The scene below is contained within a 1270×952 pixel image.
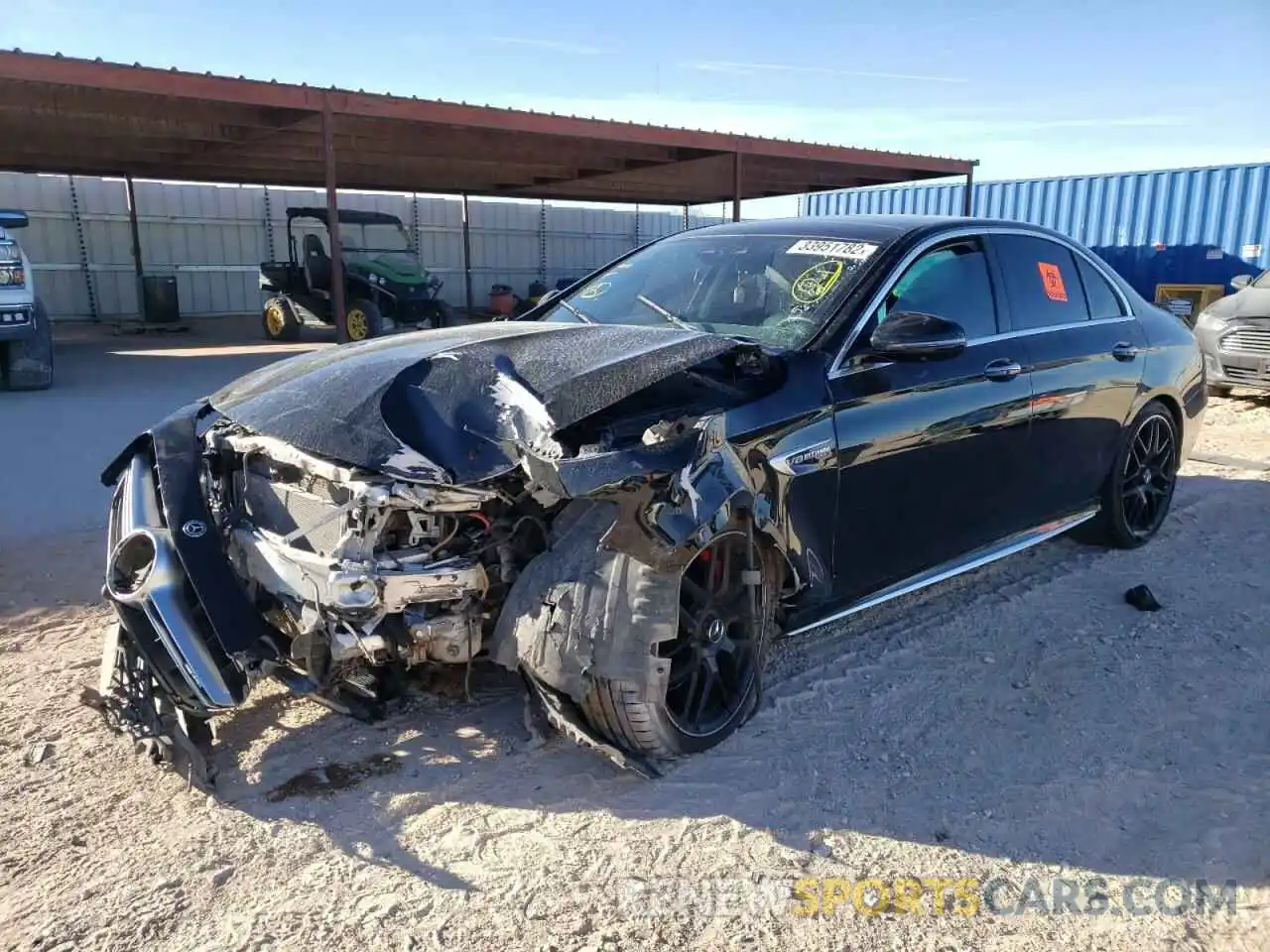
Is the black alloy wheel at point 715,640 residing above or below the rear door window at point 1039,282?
below

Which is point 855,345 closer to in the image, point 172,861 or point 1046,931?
point 1046,931

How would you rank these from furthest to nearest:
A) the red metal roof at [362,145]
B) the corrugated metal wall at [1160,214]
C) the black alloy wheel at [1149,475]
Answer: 1. the corrugated metal wall at [1160,214]
2. the red metal roof at [362,145]
3. the black alloy wheel at [1149,475]

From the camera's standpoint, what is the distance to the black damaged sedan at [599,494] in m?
2.66

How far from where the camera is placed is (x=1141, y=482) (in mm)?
5141

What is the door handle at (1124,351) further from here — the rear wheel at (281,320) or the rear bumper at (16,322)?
the rear wheel at (281,320)

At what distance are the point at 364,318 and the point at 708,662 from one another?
12993 mm

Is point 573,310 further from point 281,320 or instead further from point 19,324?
point 281,320

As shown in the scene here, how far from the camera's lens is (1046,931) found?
2297 mm

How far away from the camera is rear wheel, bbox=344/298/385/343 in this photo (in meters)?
14.8

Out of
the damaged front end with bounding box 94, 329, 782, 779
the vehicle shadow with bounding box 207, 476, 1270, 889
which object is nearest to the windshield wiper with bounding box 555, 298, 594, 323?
the damaged front end with bounding box 94, 329, 782, 779

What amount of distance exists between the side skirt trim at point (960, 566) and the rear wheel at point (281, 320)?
48.7 feet

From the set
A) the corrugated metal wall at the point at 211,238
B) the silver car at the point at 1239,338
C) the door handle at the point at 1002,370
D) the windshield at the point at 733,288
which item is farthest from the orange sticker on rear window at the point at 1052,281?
the corrugated metal wall at the point at 211,238

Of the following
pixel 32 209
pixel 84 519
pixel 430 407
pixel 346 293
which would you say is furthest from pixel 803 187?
pixel 430 407

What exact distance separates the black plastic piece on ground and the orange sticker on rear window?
4.57 feet
